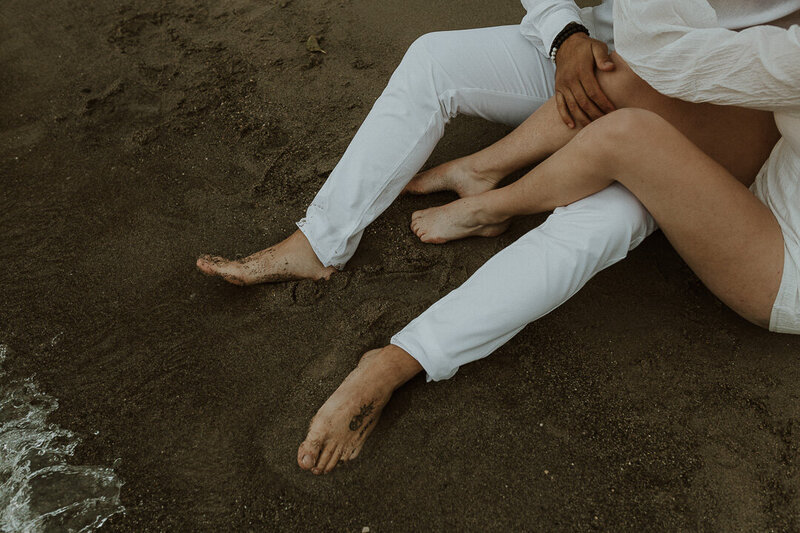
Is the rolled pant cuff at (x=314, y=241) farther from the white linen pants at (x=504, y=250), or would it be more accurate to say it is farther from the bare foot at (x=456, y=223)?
the bare foot at (x=456, y=223)

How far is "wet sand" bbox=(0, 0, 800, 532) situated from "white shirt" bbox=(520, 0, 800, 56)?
517 millimetres

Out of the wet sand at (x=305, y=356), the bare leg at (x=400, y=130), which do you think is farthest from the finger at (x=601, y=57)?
the wet sand at (x=305, y=356)

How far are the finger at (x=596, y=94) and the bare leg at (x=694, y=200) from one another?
19cm

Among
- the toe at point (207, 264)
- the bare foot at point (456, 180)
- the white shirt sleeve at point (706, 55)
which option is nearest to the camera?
the white shirt sleeve at point (706, 55)

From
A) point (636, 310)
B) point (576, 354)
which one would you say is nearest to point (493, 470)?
point (576, 354)

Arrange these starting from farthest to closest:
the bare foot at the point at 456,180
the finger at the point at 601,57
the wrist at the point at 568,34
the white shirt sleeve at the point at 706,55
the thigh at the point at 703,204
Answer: the bare foot at the point at 456,180 < the wrist at the point at 568,34 < the finger at the point at 601,57 < the thigh at the point at 703,204 < the white shirt sleeve at the point at 706,55

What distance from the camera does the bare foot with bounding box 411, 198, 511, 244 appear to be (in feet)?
5.55

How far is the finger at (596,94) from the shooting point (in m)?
1.46

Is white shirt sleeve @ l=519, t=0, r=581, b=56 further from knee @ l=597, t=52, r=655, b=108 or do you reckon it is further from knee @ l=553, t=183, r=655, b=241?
knee @ l=553, t=183, r=655, b=241

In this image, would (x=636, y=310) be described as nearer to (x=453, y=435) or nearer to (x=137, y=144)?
(x=453, y=435)

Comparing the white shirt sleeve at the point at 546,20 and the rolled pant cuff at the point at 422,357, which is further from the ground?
the white shirt sleeve at the point at 546,20

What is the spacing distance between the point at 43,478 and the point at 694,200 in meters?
1.59

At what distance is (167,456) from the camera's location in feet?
4.58

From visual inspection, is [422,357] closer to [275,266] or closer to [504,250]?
[504,250]
